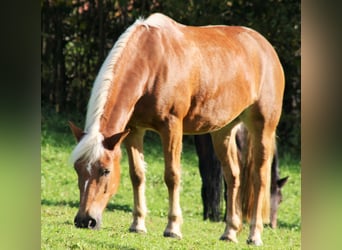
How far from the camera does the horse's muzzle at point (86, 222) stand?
333cm

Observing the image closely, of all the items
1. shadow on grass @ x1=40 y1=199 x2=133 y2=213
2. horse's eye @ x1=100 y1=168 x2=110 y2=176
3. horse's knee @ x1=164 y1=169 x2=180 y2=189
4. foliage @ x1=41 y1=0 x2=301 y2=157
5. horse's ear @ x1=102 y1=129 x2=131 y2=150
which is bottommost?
shadow on grass @ x1=40 y1=199 x2=133 y2=213

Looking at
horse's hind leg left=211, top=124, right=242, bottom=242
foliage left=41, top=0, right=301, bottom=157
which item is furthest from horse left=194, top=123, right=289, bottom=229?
foliage left=41, top=0, right=301, bottom=157

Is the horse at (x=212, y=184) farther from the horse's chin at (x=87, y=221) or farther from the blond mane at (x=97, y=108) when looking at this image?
the horse's chin at (x=87, y=221)

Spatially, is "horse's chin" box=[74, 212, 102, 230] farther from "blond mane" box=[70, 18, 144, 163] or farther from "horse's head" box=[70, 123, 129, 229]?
"blond mane" box=[70, 18, 144, 163]

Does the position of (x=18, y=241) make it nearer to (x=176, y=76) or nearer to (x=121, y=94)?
(x=121, y=94)

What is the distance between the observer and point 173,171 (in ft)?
12.2

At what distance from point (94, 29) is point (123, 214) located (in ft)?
3.41

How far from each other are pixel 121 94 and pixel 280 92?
3.64 feet

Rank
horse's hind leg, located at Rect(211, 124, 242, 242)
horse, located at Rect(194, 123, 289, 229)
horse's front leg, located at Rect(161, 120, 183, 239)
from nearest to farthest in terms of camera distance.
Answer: horse's front leg, located at Rect(161, 120, 183, 239), horse's hind leg, located at Rect(211, 124, 242, 242), horse, located at Rect(194, 123, 289, 229)

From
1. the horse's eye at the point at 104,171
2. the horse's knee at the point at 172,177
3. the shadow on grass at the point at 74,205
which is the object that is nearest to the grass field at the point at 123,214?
the shadow on grass at the point at 74,205

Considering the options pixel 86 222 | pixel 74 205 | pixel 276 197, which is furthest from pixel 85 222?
pixel 276 197

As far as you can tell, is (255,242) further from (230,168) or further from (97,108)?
(97,108)

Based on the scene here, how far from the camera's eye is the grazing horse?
338cm

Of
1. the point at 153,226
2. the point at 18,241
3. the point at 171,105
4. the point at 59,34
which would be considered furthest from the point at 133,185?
the point at 18,241
